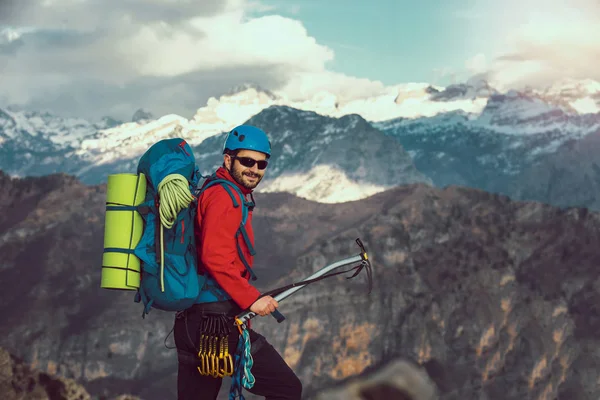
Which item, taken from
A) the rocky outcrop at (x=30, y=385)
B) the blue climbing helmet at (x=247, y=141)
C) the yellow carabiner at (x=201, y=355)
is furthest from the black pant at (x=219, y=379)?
the rocky outcrop at (x=30, y=385)

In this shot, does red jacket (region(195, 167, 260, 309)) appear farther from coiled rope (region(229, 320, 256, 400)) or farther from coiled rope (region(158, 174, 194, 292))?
coiled rope (region(229, 320, 256, 400))

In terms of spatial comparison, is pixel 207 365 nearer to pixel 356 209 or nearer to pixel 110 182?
pixel 110 182

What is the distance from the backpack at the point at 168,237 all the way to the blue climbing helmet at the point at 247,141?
699mm

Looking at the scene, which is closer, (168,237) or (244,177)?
(168,237)

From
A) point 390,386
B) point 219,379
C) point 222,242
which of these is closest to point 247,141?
point 222,242

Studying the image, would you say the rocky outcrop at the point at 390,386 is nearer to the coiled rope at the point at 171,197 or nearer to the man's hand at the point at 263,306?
the man's hand at the point at 263,306

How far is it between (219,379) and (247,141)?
11.5 feet

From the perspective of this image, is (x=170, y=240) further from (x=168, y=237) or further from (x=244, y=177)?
(x=244, y=177)

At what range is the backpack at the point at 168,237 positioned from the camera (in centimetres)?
905

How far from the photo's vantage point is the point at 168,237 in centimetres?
926

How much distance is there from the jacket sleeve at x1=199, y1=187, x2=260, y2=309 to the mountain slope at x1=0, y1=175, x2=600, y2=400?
8965 centimetres

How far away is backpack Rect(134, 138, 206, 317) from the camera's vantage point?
9.05 m

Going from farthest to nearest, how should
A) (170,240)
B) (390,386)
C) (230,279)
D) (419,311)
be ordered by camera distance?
(419,311), (390,386), (170,240), (230,279)

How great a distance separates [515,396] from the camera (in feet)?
324
